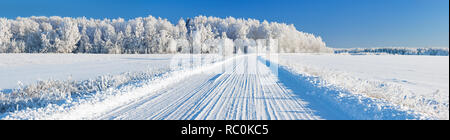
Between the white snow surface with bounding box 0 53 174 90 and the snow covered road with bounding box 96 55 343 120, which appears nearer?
the snow covered road with bounding box 96 55 343 120

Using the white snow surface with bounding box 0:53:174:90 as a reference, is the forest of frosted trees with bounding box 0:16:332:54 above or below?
above

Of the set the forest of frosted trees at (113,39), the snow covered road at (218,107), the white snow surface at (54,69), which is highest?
the forest of frosted trees at (113,39)

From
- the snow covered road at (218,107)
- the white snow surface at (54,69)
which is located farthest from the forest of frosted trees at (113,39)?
the snow covered road at (218,107)

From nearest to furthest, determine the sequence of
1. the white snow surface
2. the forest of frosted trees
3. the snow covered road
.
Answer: the snow covered road → the white snow surface → the forest of frosted trees

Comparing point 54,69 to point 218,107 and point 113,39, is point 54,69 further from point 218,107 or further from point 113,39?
point 113,39

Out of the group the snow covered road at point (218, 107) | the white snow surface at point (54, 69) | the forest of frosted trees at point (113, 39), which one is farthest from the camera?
the forest of frosted trees at point (113, 39)

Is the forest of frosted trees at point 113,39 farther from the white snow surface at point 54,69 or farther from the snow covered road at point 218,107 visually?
the snow covered road at point 218,107

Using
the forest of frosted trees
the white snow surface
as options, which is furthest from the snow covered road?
the forest of frosted trees

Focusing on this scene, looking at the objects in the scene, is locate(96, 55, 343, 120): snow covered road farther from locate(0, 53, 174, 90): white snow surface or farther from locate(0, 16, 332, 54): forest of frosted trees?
locate(0, 16, 332, 54): forest of frosted trees

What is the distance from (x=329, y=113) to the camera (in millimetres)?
4141

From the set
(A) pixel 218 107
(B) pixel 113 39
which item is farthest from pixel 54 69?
(B) pixel 113 39

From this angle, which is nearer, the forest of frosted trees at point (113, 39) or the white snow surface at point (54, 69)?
the white snow surface at point (54, 69)
